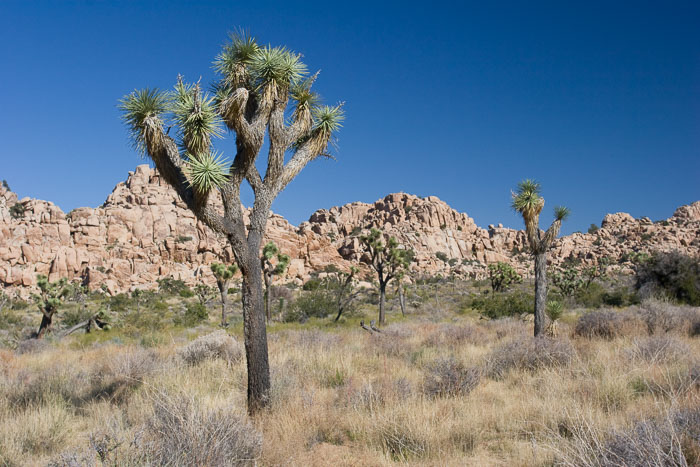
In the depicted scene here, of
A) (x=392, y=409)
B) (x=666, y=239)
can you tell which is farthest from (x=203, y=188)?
(x=666, y=239)

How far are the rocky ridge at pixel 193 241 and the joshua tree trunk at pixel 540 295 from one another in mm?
48420

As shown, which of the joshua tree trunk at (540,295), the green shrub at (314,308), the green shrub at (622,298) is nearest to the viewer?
the joshua tree trunk at (540,295)

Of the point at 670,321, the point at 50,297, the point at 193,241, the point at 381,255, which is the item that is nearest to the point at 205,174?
the point at 670,321

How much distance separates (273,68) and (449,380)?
5.90 m

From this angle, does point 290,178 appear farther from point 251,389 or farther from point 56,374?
point 56,374

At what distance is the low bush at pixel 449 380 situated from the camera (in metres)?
6.12

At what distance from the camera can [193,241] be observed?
2677 inches

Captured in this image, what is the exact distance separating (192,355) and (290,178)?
18.0 ft

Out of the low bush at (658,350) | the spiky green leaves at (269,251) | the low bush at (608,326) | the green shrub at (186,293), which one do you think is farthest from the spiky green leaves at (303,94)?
the green shrub at (186,293)

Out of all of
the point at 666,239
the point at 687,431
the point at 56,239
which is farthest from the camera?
the point at 666,239

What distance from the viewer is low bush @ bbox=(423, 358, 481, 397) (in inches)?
241

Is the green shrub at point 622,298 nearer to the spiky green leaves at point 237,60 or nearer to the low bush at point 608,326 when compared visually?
the low bush at point 608,326

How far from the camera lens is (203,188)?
18.6 feet

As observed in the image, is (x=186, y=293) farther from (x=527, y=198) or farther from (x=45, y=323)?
(x=527, y=198)
